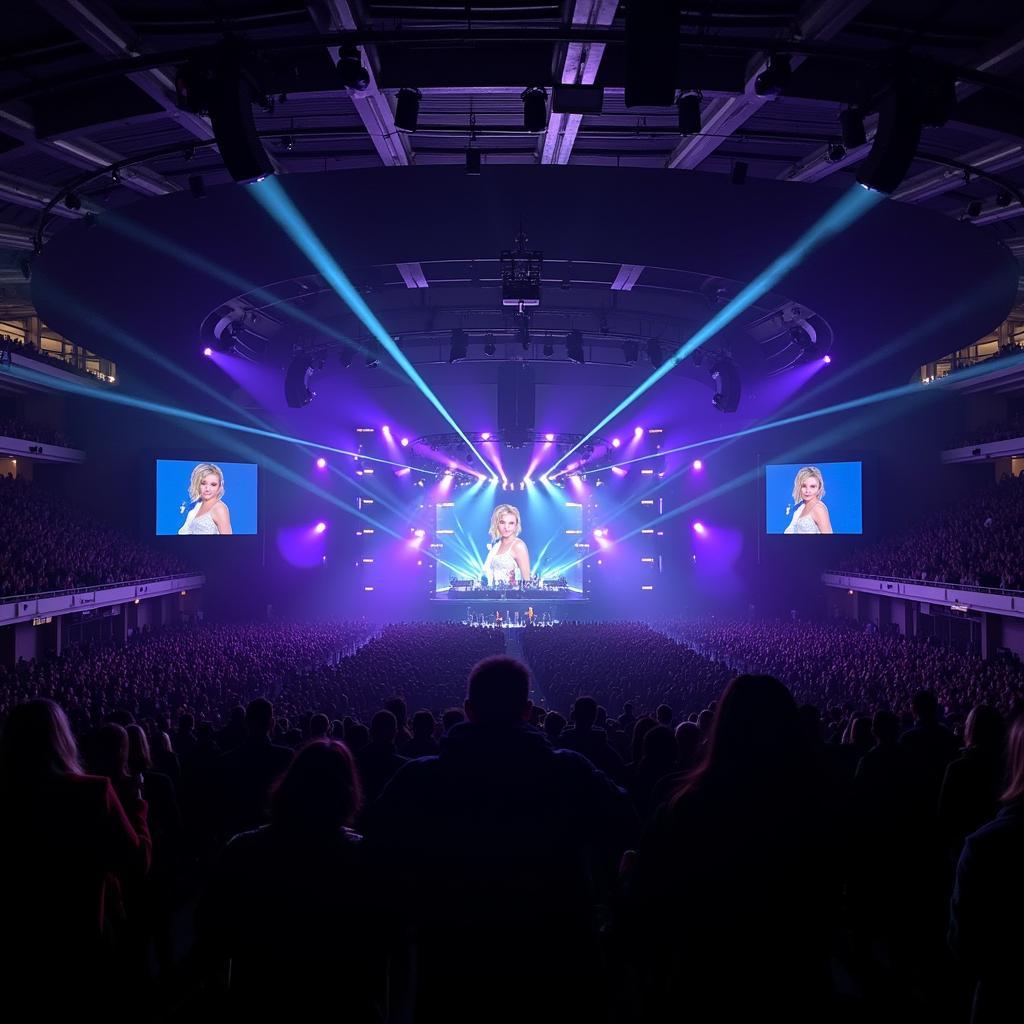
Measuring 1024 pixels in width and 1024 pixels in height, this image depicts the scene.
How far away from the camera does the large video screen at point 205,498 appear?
109 ft

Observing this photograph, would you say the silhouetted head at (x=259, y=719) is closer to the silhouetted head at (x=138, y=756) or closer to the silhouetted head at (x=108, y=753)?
the silhouetted head at (x=138, y=756)

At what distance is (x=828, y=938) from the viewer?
2711 millimetres

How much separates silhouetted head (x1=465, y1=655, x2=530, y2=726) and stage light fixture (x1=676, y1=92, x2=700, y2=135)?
939cm

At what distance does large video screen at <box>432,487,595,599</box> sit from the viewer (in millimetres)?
42406

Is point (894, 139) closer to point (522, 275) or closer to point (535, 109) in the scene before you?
Result: point (535, 109)

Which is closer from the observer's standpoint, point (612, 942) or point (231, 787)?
point (612, 942)

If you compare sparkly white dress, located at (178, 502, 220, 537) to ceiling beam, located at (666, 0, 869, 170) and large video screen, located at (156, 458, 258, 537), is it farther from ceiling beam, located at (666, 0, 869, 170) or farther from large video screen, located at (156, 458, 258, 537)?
ceiling beam, located at (666, 0, 869, 170)

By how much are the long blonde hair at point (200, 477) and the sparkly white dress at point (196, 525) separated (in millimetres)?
454

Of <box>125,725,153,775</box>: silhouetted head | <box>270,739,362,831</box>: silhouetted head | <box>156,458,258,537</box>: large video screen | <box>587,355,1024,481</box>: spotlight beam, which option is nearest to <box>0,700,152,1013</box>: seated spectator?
<box>270,739,362,831</box>: silhouetted head

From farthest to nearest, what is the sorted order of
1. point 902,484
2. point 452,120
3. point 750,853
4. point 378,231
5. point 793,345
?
point 902,484 → point 793,345 → point 378,231 → point 452,120 → point 750,853

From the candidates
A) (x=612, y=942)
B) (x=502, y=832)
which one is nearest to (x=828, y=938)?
(x=612, y=942)

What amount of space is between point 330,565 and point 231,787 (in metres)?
33.6

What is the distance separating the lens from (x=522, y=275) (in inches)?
627

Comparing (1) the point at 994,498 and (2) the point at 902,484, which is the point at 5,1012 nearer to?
(1) the point at 994,498
